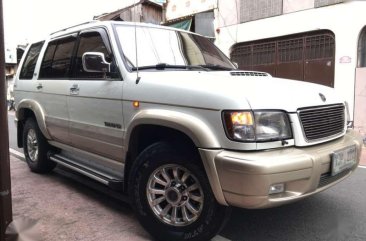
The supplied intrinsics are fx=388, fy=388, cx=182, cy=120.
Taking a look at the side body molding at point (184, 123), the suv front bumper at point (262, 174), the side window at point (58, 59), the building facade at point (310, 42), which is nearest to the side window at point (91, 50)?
the side window at point (58, 59)

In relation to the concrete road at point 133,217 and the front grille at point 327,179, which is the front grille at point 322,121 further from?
the concrete road at point 133,217

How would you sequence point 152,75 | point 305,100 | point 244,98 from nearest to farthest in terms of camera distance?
point 244,98, point 305,100, point 152,75

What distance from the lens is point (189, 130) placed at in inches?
115

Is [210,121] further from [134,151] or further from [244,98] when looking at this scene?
[134,151]

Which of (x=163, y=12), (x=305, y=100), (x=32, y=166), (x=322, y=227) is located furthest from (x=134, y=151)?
(x=163, y=12)

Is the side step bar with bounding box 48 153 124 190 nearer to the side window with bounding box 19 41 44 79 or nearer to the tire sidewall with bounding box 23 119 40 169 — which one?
the tire sidewall with bounding box 23 119 40 169

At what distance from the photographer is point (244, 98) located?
2.78 m

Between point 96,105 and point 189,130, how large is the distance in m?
1.45

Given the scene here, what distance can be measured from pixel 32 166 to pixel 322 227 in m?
4.08

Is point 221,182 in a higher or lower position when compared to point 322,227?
higher

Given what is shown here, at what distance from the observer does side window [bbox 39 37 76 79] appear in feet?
15.5

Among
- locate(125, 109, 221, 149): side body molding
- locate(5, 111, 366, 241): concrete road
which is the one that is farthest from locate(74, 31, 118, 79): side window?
locate(5, 111, 366, 241): concrete road

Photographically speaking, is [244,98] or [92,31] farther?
[92,31]

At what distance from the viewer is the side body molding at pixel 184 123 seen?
2.83 metres
